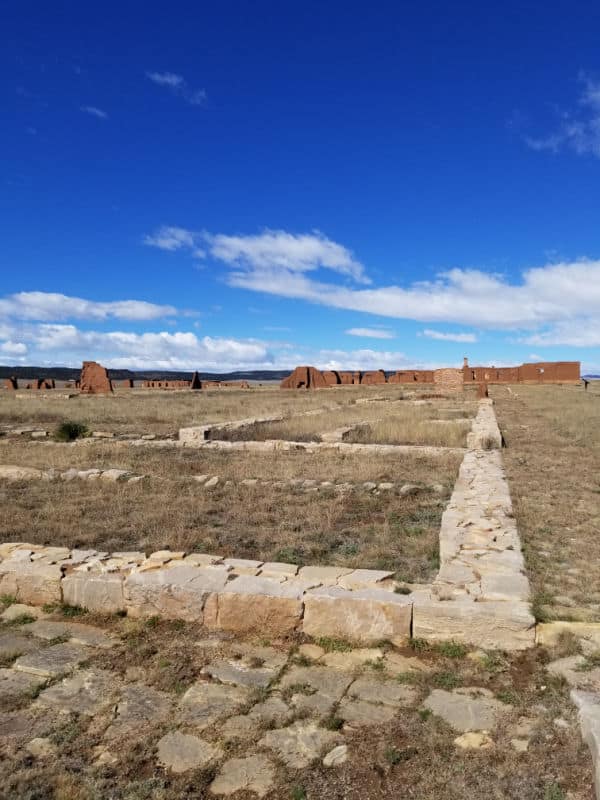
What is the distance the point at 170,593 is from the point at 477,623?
6.62 ft

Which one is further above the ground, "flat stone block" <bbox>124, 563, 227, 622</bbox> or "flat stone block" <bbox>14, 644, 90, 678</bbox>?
"flat stone block" <bbox>124, 563, 227, 622</bbox>

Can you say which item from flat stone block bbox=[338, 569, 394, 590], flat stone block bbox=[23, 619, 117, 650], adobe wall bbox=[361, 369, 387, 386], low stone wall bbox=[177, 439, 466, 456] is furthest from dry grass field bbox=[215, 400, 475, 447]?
adobe wall bbox=[361, 369, 387, 386]

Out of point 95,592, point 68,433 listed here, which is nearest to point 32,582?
point 95,592

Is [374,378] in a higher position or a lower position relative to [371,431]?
higher

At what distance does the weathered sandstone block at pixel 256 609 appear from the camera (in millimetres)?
3477

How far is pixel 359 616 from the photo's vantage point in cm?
335

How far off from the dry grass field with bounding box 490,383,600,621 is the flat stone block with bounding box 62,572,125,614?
2.87m

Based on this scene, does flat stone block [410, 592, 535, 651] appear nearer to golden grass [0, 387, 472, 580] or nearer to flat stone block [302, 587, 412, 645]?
flat stone block [302, 587, 412, 645]

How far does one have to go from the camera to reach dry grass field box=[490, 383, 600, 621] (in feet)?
12.7

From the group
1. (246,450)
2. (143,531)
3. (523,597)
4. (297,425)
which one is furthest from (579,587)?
(297,425)

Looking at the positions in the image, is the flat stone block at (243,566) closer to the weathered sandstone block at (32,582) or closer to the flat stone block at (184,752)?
the weathered sandstone block at (32,582)

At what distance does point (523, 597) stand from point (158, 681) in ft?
7.51

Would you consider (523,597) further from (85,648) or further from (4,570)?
(4,570)

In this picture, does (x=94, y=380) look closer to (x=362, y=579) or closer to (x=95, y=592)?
(x=95, y=592)
